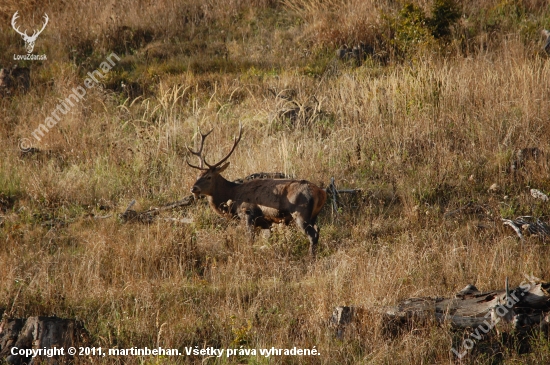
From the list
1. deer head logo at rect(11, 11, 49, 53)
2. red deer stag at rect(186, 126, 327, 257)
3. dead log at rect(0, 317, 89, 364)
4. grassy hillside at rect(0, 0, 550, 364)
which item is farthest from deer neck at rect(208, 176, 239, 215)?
deer head logo at rect(11, 11, 49, 53)

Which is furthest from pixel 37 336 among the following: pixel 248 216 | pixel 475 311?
pixel 475 311

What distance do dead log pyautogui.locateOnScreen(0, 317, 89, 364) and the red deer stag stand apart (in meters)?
3.13

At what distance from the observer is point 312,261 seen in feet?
26.2

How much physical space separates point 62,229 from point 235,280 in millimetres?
3052

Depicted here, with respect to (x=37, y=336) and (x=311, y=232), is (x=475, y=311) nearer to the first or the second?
(x=311, y=232)

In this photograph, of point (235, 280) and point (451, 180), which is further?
point (451, 180)

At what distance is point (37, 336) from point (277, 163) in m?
5.28

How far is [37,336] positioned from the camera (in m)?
5.64

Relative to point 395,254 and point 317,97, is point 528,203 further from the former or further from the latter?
point 317,97

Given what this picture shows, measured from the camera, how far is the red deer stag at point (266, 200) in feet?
26.8

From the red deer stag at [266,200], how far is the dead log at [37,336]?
3.13 m

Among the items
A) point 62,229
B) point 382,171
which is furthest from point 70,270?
point 382,171

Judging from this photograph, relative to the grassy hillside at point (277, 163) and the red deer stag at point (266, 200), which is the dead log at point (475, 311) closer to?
the grassy hillside at point (277, 163)

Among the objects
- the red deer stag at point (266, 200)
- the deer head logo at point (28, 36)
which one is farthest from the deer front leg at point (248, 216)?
the deer head logo at point (28, 36)
